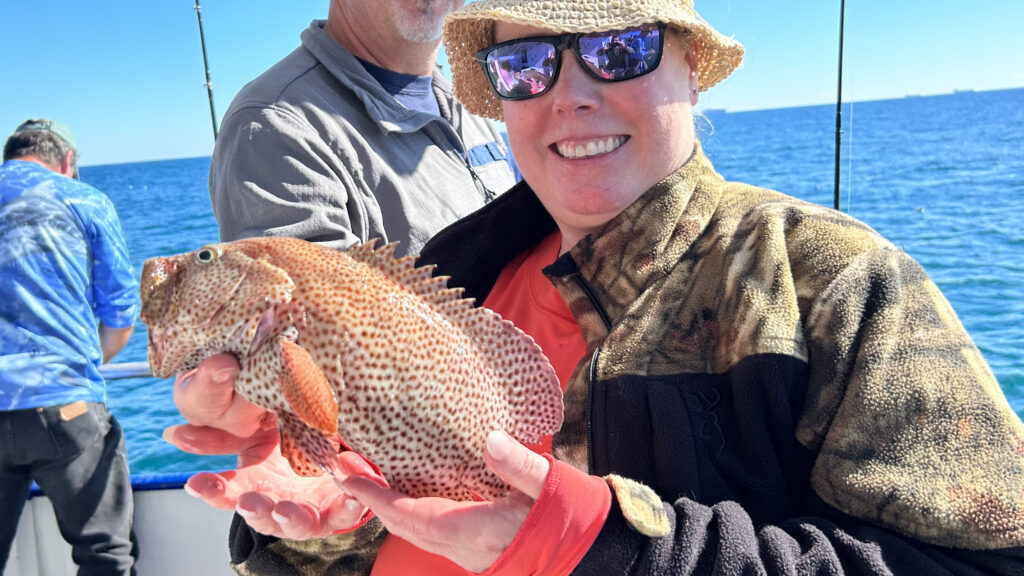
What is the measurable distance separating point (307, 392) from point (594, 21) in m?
1.25

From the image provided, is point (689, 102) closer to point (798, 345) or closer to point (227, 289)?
point (798, 345)

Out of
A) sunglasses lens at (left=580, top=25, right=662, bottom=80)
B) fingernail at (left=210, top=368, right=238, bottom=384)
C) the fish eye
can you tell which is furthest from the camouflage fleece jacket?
the fish eye

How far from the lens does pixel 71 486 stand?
15.8ft

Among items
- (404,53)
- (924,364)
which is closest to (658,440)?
(924,364)

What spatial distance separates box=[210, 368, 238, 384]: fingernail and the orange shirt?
694 millimetres

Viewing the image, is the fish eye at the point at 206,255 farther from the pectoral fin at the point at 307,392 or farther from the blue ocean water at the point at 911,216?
the blue ocean water at the point at 911,216

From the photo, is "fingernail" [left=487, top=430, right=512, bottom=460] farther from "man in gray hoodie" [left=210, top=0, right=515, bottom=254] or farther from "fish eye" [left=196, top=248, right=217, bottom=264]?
"man in gray hoodie" [left=210, top=0, right=515, bottom=254]

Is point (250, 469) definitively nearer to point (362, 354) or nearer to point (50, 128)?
point (362, 354)

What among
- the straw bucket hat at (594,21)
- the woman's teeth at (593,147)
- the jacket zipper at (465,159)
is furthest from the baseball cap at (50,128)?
the woman's teeth at (593,147)

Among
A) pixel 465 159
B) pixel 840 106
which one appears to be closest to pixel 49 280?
pixel 465 159

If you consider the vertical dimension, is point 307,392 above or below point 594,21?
below

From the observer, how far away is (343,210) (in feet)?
10.6

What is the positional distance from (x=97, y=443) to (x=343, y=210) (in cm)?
298

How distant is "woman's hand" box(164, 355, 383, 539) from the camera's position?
6.22 feet
